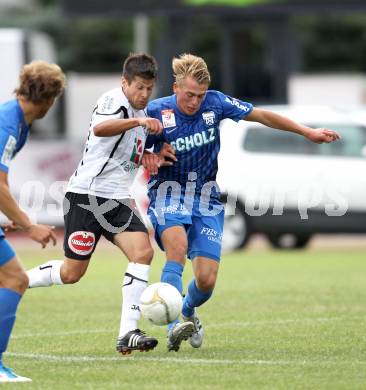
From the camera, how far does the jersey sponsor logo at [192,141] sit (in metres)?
9.05

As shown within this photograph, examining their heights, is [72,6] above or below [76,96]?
above

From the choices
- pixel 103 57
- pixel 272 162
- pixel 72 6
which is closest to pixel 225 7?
pixel 72 6

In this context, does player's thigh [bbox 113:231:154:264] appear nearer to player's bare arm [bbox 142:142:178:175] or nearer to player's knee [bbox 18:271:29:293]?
player's bare arm [bbox 142:142:178:175]

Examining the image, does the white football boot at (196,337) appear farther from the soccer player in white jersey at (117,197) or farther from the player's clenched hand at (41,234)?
the player's clenched hand at (41,234)

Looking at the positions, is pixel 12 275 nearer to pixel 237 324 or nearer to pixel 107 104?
pixel 107 104

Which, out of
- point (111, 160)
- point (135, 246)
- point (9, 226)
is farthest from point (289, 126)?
point (9, 226)

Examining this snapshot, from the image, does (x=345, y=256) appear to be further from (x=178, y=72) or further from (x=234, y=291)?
(x=178, y=72)

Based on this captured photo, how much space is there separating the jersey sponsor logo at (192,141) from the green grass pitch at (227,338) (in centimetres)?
149

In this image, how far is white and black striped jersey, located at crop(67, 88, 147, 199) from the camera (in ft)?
28.6

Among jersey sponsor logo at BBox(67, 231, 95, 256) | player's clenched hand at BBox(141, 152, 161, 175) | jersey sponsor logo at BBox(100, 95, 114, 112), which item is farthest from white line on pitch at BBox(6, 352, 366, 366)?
jersey sponsor logo at BBox(100, 95, 114, 112)

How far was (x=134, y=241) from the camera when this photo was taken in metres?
8.68

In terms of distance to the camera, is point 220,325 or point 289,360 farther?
point 220,325

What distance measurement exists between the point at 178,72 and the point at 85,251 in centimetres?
146

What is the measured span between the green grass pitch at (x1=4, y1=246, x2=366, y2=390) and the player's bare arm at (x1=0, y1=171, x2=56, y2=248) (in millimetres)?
883
